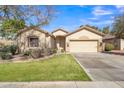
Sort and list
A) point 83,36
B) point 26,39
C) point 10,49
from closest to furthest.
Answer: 1. point 10,49
2. point 26,39
3. point 83,36

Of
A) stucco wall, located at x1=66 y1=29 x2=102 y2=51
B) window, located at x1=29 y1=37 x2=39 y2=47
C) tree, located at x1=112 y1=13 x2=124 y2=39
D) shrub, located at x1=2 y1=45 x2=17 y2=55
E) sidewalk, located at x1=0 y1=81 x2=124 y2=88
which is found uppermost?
tree, located at x1=112 y1=13 x2=124 y2=39

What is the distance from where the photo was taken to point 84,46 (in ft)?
114

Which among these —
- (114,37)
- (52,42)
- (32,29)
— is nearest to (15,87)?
(32,29)

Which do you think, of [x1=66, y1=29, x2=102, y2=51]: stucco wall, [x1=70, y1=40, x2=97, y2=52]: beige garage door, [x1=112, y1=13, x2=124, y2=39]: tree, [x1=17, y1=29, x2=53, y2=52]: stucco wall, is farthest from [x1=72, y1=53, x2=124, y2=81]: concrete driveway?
[x1=112, y1=13, x2=124, y2=39]: tree

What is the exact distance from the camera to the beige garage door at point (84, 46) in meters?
34.7

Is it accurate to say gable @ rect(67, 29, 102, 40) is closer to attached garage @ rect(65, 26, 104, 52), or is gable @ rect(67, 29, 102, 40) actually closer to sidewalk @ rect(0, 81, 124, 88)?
attached garage @ rect(65, 26, 104, 52)

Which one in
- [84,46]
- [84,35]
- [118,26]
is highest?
[118,26]

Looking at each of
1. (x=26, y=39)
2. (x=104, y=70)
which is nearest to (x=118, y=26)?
(x=26, y=39)

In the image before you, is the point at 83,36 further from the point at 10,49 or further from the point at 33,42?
the point at 10,49

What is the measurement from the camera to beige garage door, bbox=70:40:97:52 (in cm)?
3466

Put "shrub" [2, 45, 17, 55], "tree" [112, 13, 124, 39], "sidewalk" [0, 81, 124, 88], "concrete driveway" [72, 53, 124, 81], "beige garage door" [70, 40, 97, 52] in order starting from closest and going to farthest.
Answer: "sidewalk" [0, 81, 124, 88]
"concrete driveway" [72, 53, 124, 81]
"shrub" [2, 45, 17, 55]
"beige garage door" [70, 40, 97, 52]
"tree" [112, 13, 124, 39]
